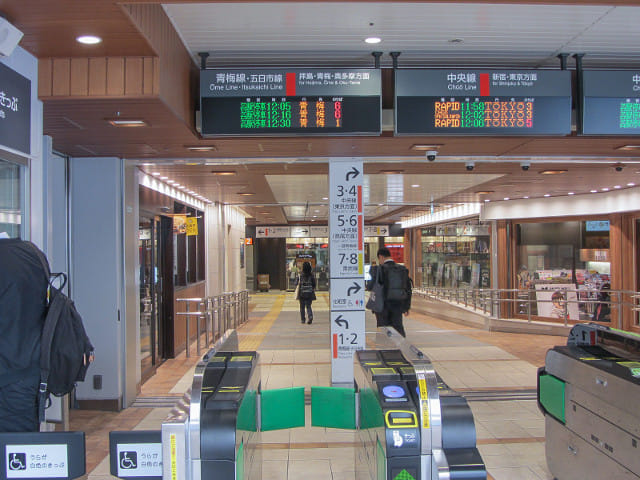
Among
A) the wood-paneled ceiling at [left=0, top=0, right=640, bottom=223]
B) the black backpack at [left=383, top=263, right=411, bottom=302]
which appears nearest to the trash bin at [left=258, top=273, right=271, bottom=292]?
the black backpack at [left=383, top=263, right=411, bottom=302]

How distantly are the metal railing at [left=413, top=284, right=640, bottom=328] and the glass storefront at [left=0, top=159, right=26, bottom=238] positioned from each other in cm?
957

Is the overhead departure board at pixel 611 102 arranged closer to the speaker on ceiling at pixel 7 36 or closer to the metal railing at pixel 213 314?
the speaker on ceiling at pixel 7 36

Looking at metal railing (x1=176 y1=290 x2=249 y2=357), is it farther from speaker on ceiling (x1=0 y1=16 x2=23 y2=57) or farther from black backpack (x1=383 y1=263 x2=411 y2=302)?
speaker on ceiling (x1=0 y1=16 x2=23 y2=57)

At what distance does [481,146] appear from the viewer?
5363 mm

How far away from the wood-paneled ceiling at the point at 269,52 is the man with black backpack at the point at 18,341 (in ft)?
4.36

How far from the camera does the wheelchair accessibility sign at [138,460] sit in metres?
1.93

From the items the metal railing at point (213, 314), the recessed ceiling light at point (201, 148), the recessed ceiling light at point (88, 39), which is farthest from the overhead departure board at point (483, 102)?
the metal railing at point (213, 314)

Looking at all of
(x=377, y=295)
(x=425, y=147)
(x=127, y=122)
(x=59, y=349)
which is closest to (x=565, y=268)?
(x=377, y=295)

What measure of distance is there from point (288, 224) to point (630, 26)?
2062 cm

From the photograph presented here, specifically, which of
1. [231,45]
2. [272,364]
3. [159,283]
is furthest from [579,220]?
[231,45]

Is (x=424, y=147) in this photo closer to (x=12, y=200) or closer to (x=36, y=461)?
(x=12, y=200)

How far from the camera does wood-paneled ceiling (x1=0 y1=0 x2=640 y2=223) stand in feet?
10.8

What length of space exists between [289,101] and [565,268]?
981 centimetres

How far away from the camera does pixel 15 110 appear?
3252 mm
